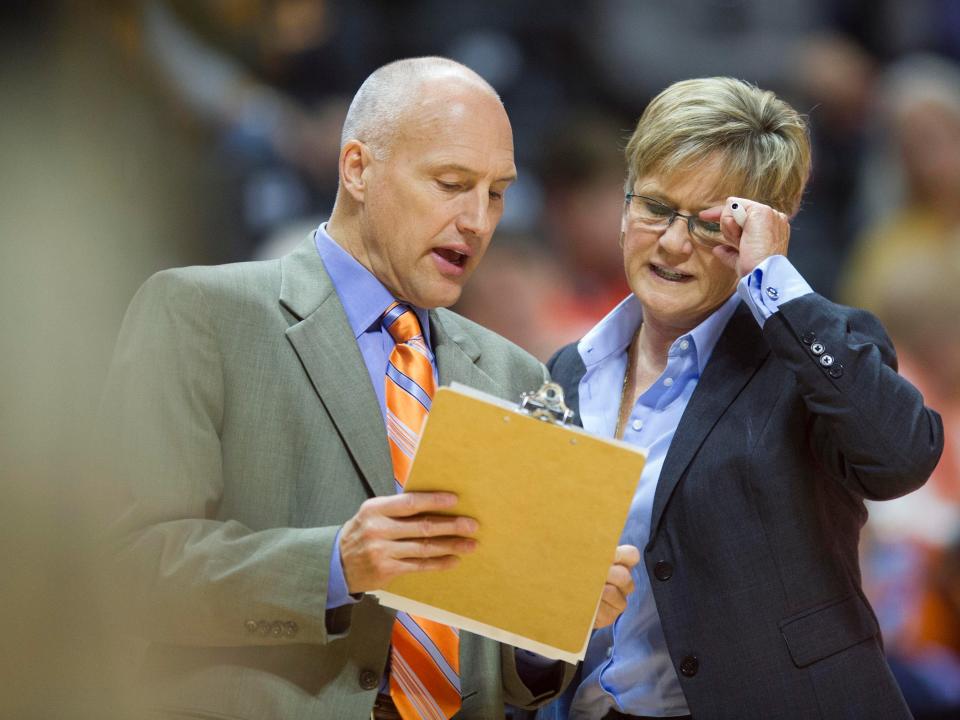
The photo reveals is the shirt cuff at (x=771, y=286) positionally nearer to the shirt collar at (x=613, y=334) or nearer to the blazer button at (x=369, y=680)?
the shirt collar at (x=613, y=334)

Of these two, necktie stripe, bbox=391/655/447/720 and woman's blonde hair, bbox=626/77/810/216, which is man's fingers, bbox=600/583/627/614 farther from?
woman's blonde hair, bbox=626/77/810/216

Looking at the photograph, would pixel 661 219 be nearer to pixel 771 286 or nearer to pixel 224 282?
pixel 771 286

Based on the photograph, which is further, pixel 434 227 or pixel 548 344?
pixel 548 344

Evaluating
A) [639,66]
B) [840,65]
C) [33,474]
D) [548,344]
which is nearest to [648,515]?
[33,474]

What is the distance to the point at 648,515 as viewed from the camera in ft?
7.50

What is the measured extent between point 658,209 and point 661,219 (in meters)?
0.02

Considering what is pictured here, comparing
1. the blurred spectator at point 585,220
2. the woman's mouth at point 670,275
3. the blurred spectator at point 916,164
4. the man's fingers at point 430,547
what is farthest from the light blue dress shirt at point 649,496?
the blurred spectator at point 916,164

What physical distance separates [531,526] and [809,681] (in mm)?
696

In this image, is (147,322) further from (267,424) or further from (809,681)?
(809,681)

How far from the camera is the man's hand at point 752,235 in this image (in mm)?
2197

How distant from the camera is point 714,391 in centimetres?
230

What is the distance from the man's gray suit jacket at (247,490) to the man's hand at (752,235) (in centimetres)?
76

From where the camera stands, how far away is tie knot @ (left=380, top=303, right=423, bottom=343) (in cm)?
226

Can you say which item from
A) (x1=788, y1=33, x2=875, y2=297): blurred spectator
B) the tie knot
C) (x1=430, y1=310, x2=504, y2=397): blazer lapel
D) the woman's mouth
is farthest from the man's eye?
(x1=788, y1=33, x2=875, y2=297): blurred spectator
